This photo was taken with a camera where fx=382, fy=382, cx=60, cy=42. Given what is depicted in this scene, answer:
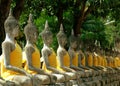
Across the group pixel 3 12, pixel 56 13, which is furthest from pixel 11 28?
pixel 56 13

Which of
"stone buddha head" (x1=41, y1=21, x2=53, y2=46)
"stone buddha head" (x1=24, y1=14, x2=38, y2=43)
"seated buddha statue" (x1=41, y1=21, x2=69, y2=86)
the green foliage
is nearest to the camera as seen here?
"stone buddha head" (x1=24, y1=14, x2=38, y2=43)

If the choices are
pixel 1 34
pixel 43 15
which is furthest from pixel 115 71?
pixel 1 34

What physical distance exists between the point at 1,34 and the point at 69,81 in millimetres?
2868

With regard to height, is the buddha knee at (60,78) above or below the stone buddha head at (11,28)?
below

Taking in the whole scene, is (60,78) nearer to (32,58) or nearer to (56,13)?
(32,58)

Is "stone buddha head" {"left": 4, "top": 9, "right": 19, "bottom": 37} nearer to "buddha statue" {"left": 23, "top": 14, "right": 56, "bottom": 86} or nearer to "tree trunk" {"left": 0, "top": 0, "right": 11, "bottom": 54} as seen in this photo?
"buddha statue" {"left": 23, "top": 14, "right": 56, "bottom": 86}

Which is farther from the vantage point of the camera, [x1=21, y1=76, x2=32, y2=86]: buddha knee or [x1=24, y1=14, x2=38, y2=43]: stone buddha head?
[x1=24, y1=14, x2=38, y2=43]: stone buddha head

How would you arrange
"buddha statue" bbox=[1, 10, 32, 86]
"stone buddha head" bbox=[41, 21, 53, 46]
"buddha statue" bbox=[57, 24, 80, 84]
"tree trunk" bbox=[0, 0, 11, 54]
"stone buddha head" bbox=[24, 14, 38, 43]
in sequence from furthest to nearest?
"tree trunk" bbox=[0, 0, 11, 54], "buddha statue" bbox=[57, 24, 80, 84], "stone buddha head" bbox=[41, 21, 53, 46], "stone buddha head" bbox=[24, 14, 38, 43], "buddha statue" bbox=[1, 10, 32, 86]

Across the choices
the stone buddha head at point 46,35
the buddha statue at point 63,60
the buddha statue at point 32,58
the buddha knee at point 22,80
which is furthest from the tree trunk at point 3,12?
the buddha knee at point 22,80

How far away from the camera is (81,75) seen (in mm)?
8227

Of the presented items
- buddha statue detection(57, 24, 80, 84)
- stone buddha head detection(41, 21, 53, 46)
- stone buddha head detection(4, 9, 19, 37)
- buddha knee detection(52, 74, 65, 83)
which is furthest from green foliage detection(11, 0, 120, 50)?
stone buddha head detection(4, 9, 19, 37)

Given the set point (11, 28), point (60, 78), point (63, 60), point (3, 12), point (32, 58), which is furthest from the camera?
point (3, 12)

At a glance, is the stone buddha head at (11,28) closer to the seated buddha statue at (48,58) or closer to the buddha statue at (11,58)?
the buddha statue at (11,58)

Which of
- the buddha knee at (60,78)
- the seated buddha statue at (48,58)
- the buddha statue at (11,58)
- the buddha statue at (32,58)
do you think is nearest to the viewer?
the buddha statue at (11,58)
